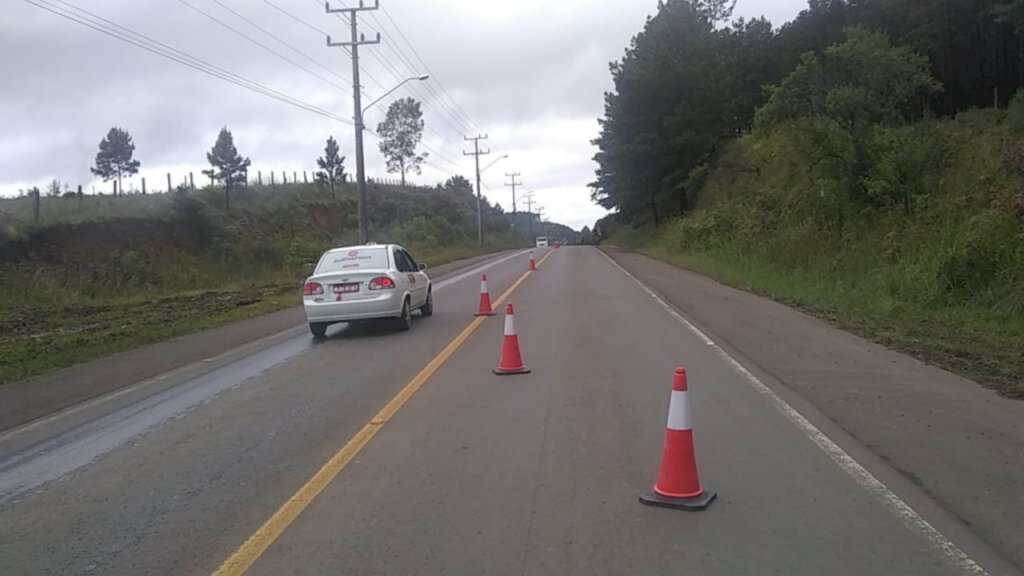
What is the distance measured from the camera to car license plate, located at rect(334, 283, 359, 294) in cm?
1502

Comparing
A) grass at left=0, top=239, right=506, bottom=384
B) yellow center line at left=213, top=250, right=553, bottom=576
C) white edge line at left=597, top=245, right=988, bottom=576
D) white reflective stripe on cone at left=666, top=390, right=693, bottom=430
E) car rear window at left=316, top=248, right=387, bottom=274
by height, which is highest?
car rear window at left=316, top=248, right=387, bottom=274

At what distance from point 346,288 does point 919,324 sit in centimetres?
963

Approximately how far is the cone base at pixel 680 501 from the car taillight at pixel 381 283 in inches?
397

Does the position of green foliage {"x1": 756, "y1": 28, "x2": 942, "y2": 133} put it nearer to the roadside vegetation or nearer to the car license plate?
the roadside vegetation

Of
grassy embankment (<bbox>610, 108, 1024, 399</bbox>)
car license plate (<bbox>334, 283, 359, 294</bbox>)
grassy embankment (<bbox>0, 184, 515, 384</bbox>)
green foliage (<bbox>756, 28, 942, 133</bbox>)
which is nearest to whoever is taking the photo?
grassy embankment (<bbox>610, 108, 1024, 399</bbox>)

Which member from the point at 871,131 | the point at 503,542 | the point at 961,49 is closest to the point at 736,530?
the point at 503,542

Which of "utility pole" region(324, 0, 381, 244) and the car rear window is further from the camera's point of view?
"utility pole" region(324, 0, 381, 244)

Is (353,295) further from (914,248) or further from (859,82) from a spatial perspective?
(859,82)

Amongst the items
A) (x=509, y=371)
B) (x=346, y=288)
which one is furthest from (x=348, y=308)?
(x=509, y=371)

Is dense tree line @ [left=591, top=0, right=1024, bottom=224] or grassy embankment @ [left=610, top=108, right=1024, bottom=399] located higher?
dense tree line @ [left=591, top=0, right=1024, bottom=224]

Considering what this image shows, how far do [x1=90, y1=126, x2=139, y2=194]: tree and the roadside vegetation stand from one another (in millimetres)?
41738

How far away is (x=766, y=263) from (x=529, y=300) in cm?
1013

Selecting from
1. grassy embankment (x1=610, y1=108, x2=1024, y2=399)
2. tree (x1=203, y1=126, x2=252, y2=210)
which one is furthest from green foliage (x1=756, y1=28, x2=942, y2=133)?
tree (x1=203, y1=126, x2=252, y2=210)

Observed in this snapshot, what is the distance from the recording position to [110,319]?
20375 millimetres
